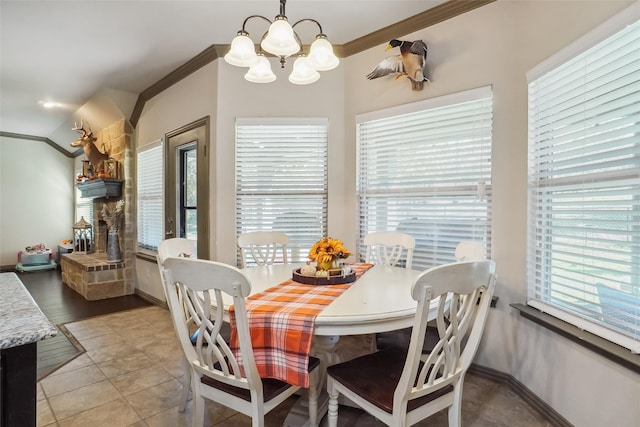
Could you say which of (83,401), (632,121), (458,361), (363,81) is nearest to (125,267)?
(83,401)

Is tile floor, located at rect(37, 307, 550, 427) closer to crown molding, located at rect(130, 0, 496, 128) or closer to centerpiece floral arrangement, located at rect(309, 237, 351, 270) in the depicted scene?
centerpiece floral arrangement, located at rect(309, 237, 351, 270)

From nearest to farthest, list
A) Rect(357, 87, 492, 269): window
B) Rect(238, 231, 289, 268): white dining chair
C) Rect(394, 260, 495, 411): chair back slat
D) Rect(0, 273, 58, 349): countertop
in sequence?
Rect(0, 273, 58, 349): countertop
Rect(394, 260, 495, 411): chair back slat
Rect(357, 87, 492, 269): window
Rect(238, 231, 289, 268): white dining chair

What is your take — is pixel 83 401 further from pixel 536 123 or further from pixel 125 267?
pixel 536 123

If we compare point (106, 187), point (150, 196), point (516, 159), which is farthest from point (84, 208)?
point (516, 159)

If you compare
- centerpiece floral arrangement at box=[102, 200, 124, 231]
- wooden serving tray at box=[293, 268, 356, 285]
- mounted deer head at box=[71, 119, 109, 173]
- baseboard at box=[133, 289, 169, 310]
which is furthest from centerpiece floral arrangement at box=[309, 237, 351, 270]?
mounted deer head at box=[71, 119, 109, 173]

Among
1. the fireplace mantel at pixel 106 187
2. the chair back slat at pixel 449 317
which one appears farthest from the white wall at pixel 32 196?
the chair back slat at pixel 449 317

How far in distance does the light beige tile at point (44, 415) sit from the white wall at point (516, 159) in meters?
2.66

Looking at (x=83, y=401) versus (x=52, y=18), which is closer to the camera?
(x=83, y=401)

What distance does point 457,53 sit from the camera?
2.42 m

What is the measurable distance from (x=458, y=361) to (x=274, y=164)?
2283 mm

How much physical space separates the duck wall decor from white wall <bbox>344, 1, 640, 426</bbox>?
0.09m

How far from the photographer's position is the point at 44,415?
74.0 inches

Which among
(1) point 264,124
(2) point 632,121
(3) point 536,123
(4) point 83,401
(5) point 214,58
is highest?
(5) point 214,58

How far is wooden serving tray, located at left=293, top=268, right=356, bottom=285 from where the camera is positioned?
1.86m
